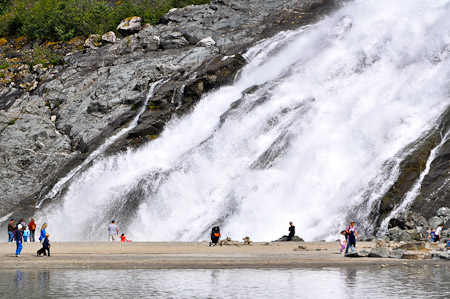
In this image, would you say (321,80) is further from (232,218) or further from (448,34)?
(232,218)

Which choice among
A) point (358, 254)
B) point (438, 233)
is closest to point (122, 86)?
point (438, 233)

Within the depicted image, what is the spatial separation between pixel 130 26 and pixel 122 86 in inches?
656

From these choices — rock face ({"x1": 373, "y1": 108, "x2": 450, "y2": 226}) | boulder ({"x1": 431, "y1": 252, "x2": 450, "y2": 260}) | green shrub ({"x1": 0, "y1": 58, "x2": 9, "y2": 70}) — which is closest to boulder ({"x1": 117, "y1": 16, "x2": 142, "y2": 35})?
green shrub ({"x1": 0, "y1": 58, "x2": 9, "y2": 70})

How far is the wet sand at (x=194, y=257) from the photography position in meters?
31.4

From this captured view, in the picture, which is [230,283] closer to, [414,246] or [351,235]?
[351,235]

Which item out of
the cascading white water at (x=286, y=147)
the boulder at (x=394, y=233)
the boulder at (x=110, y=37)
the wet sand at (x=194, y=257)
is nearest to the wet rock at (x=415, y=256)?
the wet sand at (x=194, y=257)

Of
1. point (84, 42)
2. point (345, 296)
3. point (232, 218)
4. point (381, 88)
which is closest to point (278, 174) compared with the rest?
point (232, 218)

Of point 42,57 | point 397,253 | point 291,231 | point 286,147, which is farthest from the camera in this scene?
point 42,57

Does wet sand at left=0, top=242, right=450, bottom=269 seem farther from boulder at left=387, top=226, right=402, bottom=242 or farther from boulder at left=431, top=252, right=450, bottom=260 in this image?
boulder at left=387, top=226, right=402, bottom=242

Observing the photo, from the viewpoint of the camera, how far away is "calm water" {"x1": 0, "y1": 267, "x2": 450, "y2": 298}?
77.4ft

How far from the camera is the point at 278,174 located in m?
46.6

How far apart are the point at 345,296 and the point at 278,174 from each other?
23589mm

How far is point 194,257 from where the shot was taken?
33656mm

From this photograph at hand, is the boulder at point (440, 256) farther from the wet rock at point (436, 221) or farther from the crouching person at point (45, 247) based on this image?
the crouching person at point (45, 247)
